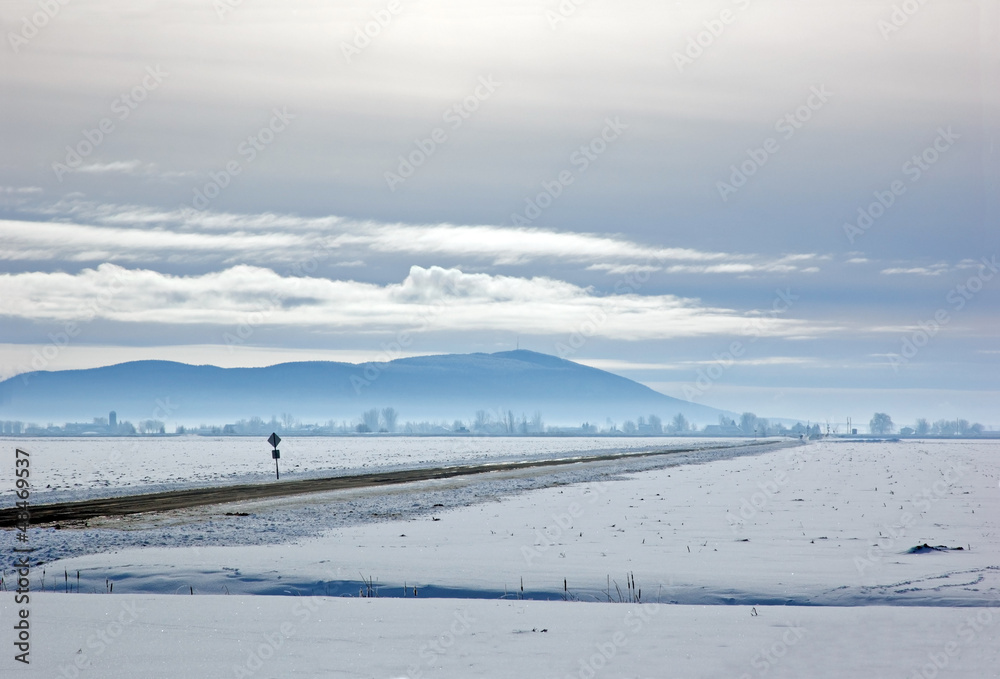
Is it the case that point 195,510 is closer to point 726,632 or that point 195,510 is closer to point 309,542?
point 309,542

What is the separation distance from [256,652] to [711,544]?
1202cm

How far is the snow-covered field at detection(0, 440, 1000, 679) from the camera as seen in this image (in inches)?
407

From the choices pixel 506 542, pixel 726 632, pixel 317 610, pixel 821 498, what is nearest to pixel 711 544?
pixel 506 542

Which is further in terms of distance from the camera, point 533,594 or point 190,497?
point 190,497

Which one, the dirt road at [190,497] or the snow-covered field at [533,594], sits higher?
the dirt road at [190,497]

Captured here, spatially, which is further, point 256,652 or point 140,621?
point 140,621

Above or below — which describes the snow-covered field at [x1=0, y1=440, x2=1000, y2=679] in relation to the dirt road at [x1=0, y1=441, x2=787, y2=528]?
below

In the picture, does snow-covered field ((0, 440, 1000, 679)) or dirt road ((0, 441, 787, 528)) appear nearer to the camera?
snow-covered field ((0, 440, 1000, 679))

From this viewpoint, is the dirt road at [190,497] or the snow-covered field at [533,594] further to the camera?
the dirt road at [190,497]

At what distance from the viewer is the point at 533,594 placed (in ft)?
49.0

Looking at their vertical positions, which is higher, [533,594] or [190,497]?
[190,497]

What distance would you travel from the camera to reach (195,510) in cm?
2998

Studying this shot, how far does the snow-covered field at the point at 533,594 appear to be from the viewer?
1033 cm

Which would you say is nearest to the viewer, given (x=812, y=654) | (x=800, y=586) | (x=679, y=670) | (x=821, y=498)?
(x=679, y=670)
